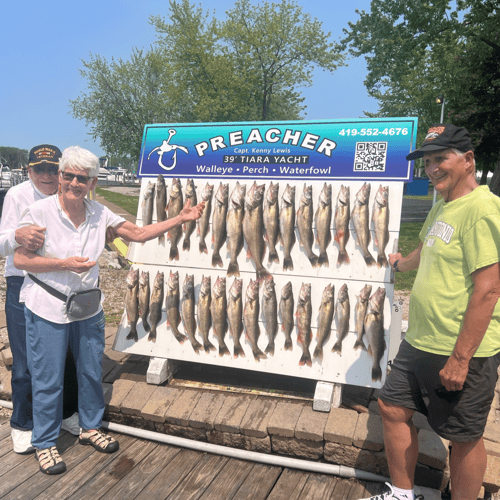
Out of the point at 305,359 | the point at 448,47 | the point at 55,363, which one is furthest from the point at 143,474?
the point at 448,47

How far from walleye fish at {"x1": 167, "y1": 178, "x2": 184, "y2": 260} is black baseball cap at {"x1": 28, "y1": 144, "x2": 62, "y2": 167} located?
1.06 meters

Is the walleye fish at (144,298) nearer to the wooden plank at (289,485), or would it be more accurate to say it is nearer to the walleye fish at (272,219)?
the walleye fish at (272,219)

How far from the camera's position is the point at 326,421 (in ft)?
11.5

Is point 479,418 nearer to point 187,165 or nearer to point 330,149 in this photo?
point 330,149

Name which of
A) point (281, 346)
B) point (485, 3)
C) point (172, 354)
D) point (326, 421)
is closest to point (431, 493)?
point (326, 421)

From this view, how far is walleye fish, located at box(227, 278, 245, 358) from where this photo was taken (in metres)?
4.01

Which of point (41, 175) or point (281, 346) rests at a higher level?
point (41, 175)

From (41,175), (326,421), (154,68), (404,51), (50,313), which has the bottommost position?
(326,421)

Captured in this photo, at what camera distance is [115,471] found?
11.0 ft

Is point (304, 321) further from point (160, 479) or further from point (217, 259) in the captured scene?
point (160, 479)

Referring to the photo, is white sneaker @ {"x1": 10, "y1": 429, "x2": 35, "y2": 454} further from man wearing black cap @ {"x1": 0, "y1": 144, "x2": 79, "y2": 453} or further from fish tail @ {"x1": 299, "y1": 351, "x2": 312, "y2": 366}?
fish tail @ {"x1": 299, "y1": 351, "x2": 312, "y2": 366}

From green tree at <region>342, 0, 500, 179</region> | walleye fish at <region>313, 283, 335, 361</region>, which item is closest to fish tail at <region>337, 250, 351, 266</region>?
walleye fish at <region>313, 283, 335, 361</region>

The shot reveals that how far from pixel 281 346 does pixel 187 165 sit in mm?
1887

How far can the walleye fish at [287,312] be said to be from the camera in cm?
386
